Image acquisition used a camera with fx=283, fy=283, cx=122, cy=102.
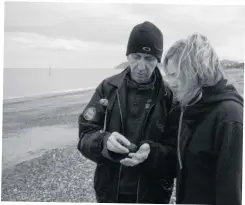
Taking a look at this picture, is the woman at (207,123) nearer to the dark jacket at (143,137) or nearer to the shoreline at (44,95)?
the dark jacket at (143,137)

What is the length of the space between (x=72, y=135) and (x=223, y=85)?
88cm

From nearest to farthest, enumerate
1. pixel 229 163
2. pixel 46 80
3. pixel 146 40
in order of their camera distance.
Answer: pixel 229 163 < pixel 146 40 < pixel 46 80

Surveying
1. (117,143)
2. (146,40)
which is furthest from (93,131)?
(146,40)

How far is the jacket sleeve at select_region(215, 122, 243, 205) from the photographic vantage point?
40.5 inches

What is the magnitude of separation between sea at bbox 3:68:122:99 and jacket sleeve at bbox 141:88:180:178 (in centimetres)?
39

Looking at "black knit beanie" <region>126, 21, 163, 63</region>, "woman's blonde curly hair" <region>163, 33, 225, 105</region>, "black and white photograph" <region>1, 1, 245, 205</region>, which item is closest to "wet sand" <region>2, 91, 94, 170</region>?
"black and white photograph" <region>1, 1, 245, 205</region>

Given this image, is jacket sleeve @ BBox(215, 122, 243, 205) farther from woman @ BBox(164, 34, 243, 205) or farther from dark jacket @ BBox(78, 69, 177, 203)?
dark jacket @ BBox(78, 69, 177, 203)

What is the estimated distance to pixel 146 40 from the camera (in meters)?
1.35

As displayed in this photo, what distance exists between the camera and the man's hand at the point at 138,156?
1.37m

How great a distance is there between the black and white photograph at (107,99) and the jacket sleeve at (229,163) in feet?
0.17

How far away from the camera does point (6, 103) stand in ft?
5.27

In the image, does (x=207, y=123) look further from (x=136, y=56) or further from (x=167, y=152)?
(x=136, y=56)

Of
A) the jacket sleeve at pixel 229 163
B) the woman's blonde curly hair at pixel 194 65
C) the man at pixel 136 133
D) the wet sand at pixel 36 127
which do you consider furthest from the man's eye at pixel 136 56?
the jacket sleeve at pixel 229 163

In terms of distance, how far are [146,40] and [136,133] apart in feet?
1.50
